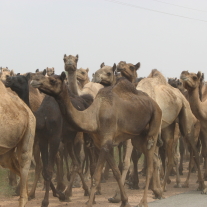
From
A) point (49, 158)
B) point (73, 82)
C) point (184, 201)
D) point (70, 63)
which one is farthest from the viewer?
point (73, 82)

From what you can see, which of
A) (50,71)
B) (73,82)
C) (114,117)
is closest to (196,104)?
(73,82)

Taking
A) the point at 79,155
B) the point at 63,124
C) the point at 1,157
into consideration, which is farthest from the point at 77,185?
the point at 1,157

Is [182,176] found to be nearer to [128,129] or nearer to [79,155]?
[79,155]

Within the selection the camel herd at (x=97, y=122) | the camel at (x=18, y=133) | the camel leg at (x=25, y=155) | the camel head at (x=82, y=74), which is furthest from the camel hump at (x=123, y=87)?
→ the camel head at (x=82, y=74)

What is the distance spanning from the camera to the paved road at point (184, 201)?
352 inches

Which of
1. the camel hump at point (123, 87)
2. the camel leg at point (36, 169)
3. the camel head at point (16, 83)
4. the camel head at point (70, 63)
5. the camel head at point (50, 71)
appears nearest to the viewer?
the camel head at point (16, 83)

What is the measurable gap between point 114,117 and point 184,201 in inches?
92.5

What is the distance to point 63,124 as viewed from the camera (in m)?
9.61

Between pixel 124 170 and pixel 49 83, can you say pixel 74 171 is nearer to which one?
pixel 124 170

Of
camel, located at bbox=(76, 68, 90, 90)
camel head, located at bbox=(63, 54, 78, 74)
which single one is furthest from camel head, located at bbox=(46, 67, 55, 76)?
camel head, located at bbox=(63, 54, 78, 74)

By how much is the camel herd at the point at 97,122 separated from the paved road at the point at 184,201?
0.29m

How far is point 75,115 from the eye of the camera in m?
7.75

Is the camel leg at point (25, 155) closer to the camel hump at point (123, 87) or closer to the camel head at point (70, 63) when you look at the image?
the camel hump at point (123, 87)

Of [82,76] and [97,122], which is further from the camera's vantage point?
[82,76]
